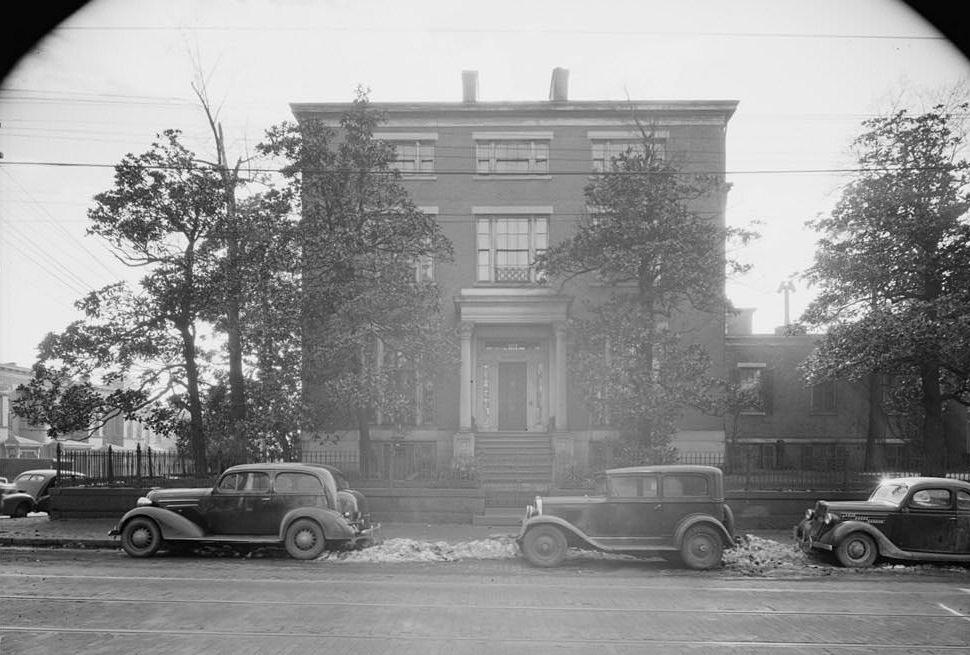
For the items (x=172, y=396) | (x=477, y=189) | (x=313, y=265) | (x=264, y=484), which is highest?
(x=477, y=189)

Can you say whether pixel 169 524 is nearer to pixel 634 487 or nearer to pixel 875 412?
pixel 634 487

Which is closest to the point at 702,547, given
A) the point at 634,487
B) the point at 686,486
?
the point at 686,486

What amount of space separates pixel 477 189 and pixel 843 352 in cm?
1226

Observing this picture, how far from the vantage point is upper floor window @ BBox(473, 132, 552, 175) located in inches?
1025

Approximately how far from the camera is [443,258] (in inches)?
827

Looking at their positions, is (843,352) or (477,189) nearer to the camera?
(843,352)

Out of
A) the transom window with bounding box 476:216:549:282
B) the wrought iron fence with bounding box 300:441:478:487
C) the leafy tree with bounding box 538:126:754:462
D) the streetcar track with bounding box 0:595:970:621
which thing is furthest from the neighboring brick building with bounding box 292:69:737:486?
the streetcar track with bounding box 0:595:970:621

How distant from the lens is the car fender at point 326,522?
45.5ft

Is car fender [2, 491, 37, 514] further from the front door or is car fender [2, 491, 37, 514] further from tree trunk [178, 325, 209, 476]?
the front door

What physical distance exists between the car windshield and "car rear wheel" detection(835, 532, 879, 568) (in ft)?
3.26

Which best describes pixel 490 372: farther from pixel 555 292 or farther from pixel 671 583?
pixel 671 583

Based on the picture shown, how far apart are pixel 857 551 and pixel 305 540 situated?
31.6ft

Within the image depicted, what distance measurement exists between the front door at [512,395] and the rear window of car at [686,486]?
41.8 ft

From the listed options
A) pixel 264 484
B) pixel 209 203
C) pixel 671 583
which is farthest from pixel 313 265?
pixel 671 583
